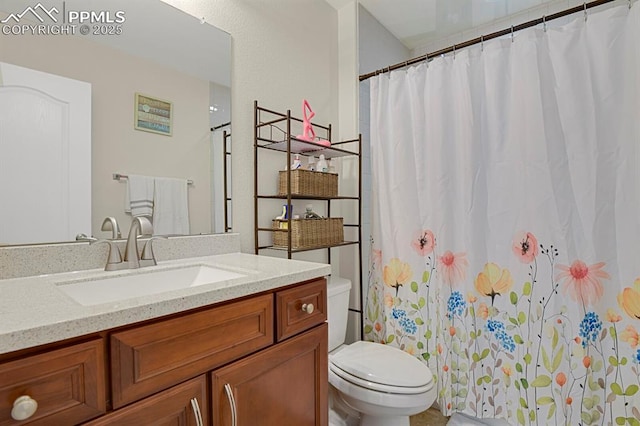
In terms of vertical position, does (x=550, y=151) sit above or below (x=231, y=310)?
above

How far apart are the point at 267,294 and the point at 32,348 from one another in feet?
1.68

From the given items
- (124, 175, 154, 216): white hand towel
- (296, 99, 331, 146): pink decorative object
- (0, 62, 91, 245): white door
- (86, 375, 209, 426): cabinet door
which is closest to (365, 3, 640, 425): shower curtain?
(296, 99, 331, 146): pink decorative object

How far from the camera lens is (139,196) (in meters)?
1.24

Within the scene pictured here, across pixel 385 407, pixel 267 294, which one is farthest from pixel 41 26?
pixel 385 407

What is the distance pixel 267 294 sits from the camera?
947 millimetres

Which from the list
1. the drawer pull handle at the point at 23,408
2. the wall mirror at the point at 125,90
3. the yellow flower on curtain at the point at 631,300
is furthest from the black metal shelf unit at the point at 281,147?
the yellow flower on curtain at the point at 631,300

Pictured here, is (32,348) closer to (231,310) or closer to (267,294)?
(231,310)

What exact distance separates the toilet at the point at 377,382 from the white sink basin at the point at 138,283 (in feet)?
2.17

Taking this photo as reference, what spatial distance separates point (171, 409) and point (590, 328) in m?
1.60

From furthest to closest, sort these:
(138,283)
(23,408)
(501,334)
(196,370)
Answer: (501,334) < (138,283) < (196,370) < (23,408)

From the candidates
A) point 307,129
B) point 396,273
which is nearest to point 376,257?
point 396,273

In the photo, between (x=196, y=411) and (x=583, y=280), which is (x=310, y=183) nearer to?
(x=196, y=411)

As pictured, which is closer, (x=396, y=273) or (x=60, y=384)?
(x=60, y=384)

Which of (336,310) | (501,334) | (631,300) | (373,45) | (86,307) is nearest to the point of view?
(86,307)
